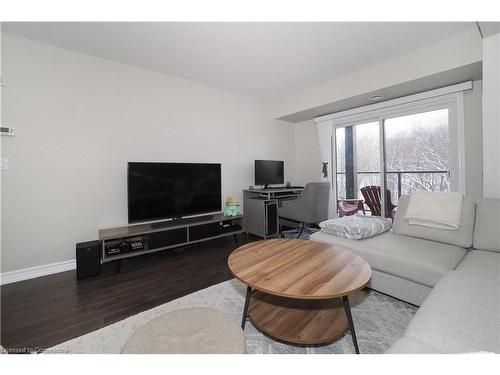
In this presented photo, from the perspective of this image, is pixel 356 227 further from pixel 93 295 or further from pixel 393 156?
pixel 93 295

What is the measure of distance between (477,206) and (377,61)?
2.08 m

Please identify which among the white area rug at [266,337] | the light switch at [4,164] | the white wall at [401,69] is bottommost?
the white area rug at [266,337]

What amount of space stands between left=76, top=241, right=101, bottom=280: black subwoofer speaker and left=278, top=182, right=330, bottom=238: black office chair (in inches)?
103

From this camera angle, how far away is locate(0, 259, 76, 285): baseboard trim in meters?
2.11

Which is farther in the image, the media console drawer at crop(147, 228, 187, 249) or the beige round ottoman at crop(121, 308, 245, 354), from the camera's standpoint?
the media console drawer at crop(147, 228, 187, 249)

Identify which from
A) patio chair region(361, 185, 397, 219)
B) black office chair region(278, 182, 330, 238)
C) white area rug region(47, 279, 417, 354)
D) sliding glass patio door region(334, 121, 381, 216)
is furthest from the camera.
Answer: sliding glass patio door region(334, 121, 381, 216)

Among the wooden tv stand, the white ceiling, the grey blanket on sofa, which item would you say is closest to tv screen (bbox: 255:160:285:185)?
the wooden tv stand

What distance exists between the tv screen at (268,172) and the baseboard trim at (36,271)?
2.79 metres

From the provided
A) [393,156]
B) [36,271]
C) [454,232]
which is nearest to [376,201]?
[393,156]

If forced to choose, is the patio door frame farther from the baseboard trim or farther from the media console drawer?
the baseboard trim

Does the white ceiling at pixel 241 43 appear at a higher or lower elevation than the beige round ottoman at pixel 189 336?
higher

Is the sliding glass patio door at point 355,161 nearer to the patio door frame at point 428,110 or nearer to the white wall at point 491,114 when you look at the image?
the patio door frame at point 428,110

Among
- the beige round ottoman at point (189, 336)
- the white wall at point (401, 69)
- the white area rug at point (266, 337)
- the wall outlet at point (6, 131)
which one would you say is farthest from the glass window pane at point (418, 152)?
the wall outlet at point (6, 131)

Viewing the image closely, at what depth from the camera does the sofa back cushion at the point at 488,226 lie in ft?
5.55
